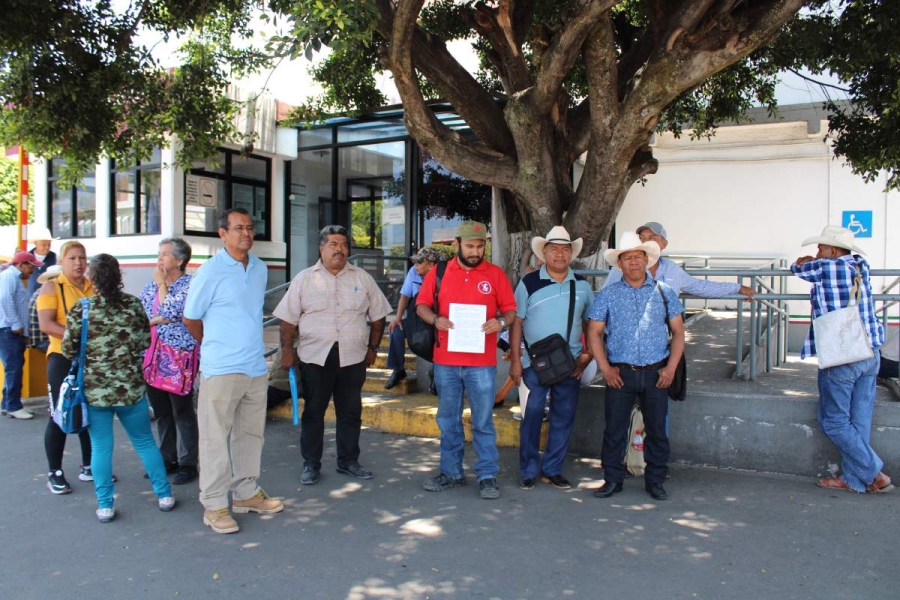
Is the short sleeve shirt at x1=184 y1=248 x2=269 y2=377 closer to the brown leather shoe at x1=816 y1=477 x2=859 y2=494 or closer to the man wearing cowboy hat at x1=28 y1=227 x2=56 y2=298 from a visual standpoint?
the brown leather shoe at x1=816 y1=477 x2=859 y2=494

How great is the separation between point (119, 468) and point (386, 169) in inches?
311

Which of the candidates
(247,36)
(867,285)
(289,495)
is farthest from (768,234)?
(289,495)

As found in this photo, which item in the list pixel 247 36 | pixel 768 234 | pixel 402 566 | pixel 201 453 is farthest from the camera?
pixel 768 234

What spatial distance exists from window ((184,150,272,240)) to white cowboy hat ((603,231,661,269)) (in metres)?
8.04

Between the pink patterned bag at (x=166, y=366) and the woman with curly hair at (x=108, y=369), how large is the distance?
52 cm

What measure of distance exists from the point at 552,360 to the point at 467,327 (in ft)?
2.04

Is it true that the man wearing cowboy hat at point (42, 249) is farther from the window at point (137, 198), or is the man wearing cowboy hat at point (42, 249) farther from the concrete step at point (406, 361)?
the concrete step at point (406, 361)

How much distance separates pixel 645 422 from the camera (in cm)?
473

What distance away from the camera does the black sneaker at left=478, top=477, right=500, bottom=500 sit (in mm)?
4652

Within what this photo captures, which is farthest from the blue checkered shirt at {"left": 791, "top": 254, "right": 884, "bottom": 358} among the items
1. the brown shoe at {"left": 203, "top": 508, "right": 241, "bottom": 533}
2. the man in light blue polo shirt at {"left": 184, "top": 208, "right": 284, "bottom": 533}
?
the brown shoe at {"left": 203, "top": 508, "right": 241, "bottom": 533}

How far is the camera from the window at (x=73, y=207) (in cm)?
1302

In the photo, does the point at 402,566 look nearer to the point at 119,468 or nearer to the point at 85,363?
the point at 85,363

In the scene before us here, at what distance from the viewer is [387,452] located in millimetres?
5852

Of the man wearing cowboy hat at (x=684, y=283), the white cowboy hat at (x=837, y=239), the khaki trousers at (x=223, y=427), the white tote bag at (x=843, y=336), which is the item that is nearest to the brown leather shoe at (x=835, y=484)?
the white tote bag at (x=843, y=336)
